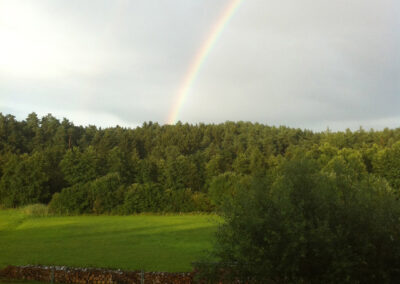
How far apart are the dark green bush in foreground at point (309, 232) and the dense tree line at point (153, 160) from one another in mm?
20251

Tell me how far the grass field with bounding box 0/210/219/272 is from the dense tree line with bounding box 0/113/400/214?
12233 millimetres

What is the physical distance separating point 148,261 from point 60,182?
59.6 metres

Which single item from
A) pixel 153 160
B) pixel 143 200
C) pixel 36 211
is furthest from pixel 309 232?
pixel 153 160

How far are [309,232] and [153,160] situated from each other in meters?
70.2

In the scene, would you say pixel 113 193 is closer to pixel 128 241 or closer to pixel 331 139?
pixel 128 241

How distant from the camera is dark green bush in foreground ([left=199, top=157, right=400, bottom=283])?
13422 millimetres

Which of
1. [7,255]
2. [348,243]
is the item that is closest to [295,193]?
[348,243]

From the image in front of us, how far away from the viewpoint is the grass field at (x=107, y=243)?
78.3ft

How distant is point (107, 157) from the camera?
82188 mm

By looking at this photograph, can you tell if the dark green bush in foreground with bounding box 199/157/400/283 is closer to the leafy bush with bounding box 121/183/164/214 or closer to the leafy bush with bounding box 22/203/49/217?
the leafy bush with bounding box 121/183/164/214

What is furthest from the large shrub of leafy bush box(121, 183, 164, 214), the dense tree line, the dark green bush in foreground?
the dark green bush in foreground

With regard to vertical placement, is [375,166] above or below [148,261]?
above

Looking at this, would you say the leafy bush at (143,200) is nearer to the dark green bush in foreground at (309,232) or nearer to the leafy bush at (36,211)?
the leafy bush at (36,211)

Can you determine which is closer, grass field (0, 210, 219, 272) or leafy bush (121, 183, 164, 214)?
grass field (0, 210, 219, 272)
